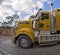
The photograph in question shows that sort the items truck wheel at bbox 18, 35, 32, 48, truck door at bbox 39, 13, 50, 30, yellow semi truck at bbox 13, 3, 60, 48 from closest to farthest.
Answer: truck wheel at bbox 18, 35, 32, 48 < yellow semi truck at bbox 13, 3, 60, 48 < truck door at bbox 39, 13, 50, 30

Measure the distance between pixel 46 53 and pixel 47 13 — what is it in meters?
4.13

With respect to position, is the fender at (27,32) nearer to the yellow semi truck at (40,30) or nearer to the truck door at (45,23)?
the yellow semi truck at (40,30)

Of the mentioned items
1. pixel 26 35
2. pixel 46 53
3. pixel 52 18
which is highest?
pixel 52 18

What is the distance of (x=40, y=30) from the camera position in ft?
51.5

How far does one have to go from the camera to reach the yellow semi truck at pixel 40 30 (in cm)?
1534

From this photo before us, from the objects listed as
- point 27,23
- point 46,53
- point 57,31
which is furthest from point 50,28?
point 46,53

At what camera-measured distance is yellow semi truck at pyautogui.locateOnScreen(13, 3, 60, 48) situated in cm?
1534

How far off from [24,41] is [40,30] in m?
1.53

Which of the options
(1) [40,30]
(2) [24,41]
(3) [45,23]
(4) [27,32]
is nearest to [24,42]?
(2) [24,41]

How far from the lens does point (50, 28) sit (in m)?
15.8

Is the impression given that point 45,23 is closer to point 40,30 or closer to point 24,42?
point 40,30

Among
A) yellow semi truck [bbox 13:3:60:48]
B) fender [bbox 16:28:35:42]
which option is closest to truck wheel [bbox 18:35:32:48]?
yellow semi truck [bbox 13:3:60:48]

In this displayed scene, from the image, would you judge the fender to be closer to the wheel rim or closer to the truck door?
the wheel rim

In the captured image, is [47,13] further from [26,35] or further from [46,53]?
[46,53]
